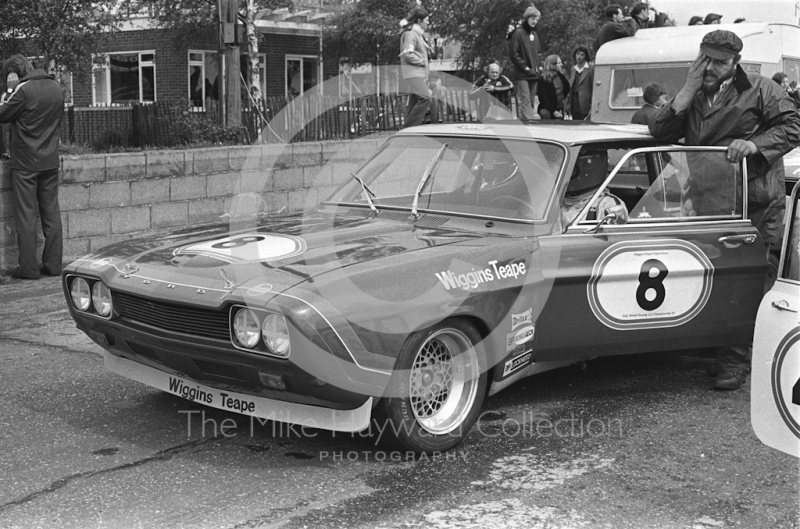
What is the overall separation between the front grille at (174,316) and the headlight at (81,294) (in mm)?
259

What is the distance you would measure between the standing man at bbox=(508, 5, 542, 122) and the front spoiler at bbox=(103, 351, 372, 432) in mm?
9986

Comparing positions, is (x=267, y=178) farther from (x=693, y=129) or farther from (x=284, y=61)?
(x=284, y=61)

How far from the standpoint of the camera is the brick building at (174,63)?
93.6ft

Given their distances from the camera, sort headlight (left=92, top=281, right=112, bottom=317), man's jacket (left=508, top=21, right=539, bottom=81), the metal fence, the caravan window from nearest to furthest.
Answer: headlight (left=92, top=281, right=112, bottom=317) < the caravan window < the metal fence < man's jacket (left=508, top=21, right=539, bottom=81)

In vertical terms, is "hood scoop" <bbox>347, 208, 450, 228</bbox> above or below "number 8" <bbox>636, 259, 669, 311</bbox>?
above

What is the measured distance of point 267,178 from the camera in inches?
484

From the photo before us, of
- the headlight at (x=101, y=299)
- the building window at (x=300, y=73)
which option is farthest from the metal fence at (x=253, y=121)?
the building window at (x=300, y=73)

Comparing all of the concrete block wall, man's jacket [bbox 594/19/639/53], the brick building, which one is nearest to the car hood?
the concrete block wall

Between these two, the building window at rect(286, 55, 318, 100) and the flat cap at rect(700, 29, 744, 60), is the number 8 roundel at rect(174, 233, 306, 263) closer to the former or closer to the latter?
the flat cap at rect(700, 29, 744, 60)

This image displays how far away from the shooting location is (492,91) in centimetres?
1514

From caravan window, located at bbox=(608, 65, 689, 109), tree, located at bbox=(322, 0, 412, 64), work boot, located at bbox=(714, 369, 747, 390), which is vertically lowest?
work boot, located at bbox=(714, 369, 747, 390)

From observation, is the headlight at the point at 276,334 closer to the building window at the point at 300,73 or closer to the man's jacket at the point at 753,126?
the man's jacket at the point at 753,126

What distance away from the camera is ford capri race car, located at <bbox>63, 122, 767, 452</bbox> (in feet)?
14.0

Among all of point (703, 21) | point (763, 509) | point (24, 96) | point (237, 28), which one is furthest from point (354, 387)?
point (703, 21)
